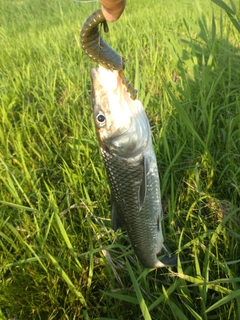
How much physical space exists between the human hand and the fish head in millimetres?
184

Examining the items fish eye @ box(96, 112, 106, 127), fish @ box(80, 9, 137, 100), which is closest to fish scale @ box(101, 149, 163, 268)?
fish eye @ box(96, 112, 106, 127)

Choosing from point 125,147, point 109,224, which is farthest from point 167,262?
point 125,147

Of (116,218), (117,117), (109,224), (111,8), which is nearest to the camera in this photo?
(111,8)

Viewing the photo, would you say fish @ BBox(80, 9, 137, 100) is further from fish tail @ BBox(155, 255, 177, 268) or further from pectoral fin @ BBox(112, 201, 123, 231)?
fish tail @ BBox(155, 255, 177, 268)

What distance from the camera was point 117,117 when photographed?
1196mm

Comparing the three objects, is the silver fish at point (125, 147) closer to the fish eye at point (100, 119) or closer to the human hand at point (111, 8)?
the fish eye at point (100, 119)

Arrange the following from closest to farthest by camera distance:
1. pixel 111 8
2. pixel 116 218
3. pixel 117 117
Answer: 1. pixel 111 8
2. pixel 117 117
3. pixel 116 218

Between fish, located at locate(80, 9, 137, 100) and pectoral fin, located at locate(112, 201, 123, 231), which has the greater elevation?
fish, located at locate(80, 9, 137, 100)

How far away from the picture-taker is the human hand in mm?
956

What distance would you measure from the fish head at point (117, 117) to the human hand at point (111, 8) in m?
0.18

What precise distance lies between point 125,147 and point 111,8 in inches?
18.7

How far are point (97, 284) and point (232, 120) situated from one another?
1165 mm

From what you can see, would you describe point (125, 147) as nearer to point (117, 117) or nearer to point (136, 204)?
point (117, 117)

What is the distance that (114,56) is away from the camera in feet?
3.45
